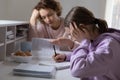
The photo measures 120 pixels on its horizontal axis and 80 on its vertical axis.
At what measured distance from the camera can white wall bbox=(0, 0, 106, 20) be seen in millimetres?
2566

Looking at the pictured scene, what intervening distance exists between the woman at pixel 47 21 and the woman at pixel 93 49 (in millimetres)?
941

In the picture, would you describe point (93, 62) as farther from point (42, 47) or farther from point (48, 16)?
point (48, 16)

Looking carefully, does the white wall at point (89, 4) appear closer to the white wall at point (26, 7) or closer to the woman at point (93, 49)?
the white wall at point (26, 7)

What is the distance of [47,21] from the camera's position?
182 cm

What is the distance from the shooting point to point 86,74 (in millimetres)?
764

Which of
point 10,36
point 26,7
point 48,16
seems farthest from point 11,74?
point 26,7

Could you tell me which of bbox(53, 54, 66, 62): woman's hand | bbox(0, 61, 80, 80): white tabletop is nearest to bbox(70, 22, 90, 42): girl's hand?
bbox(0, 61, 80, 80): white tabletop

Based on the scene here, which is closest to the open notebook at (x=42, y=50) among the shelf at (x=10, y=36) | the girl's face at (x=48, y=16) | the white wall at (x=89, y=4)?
the shelf at (x=10, y=36)

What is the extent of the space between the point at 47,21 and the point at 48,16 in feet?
0.15

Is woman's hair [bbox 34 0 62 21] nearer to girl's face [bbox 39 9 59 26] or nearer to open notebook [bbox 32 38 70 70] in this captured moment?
girl's face [bbox 39 9 59 26]

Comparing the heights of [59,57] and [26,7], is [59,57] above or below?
below

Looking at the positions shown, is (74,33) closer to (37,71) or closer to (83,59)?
(83,59)

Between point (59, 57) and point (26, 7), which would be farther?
point (26, 7)

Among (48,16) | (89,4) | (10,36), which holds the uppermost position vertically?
(89,4)
